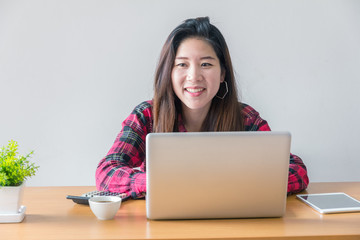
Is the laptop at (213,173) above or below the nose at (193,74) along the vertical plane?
below

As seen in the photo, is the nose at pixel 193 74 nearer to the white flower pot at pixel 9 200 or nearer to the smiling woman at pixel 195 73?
the smiling woman at pixel 195 73

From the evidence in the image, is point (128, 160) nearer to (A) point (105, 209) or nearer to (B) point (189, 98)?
(B) point (189, 98)

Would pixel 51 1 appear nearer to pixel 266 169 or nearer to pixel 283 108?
pixel 283 108

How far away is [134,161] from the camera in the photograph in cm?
181

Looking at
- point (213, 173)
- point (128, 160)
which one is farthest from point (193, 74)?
point (213, 173)

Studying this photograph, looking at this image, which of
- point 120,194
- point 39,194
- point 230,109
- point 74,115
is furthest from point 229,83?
point 74,115

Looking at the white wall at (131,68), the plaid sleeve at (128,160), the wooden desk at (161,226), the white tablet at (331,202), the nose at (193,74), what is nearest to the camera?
the wooden desk at (161,226)

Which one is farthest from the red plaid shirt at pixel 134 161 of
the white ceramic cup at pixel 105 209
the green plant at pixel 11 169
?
the green plant at pixel 11 169

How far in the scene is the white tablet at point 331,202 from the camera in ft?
4.25

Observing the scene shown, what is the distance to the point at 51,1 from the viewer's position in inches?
105

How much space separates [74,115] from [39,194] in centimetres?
132

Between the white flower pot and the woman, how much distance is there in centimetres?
43

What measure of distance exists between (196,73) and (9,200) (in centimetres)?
88

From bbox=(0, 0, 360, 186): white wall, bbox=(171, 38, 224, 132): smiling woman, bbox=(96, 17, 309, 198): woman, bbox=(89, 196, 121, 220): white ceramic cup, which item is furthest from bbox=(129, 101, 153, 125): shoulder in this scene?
bbox=(0, 0, 360, 186): white wall
